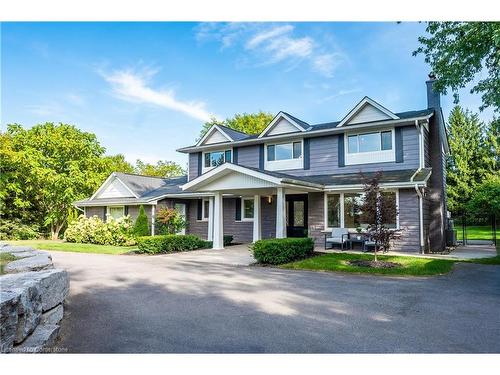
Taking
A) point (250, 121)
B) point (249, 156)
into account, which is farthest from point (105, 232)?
point (250, 121)

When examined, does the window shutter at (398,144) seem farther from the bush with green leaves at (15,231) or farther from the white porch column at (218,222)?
the bush with green leaves at (15,231)

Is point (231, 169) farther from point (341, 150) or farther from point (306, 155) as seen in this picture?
point (341, 150)

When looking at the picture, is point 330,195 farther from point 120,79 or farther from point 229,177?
point 120,79

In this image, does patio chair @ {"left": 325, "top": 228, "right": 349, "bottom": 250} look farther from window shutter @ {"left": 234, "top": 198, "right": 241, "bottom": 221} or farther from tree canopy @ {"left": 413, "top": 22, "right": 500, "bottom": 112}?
tree canopy @ {"left": 413, "top": 22, "right": 500, "bottom": 112}

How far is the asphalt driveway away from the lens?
429 cm

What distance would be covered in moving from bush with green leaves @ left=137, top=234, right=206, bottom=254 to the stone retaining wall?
8933 mm

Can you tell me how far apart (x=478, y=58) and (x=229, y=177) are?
9618 millimetres

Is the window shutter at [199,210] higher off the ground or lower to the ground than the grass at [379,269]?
higher

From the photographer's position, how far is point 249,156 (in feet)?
63.7

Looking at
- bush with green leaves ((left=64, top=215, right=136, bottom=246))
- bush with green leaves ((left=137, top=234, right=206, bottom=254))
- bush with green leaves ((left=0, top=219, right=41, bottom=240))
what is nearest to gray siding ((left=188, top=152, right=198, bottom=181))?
bush with green leaves ((left=64, top=215, right=136, bottom=246))

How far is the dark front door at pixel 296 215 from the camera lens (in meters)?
17.4

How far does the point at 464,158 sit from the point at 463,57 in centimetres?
2691

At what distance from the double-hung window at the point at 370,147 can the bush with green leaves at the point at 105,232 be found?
12.0 metres

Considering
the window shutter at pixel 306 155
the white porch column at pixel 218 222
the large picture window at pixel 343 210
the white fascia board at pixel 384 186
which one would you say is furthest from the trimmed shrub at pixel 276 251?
the window shutter at pixel 306 155
